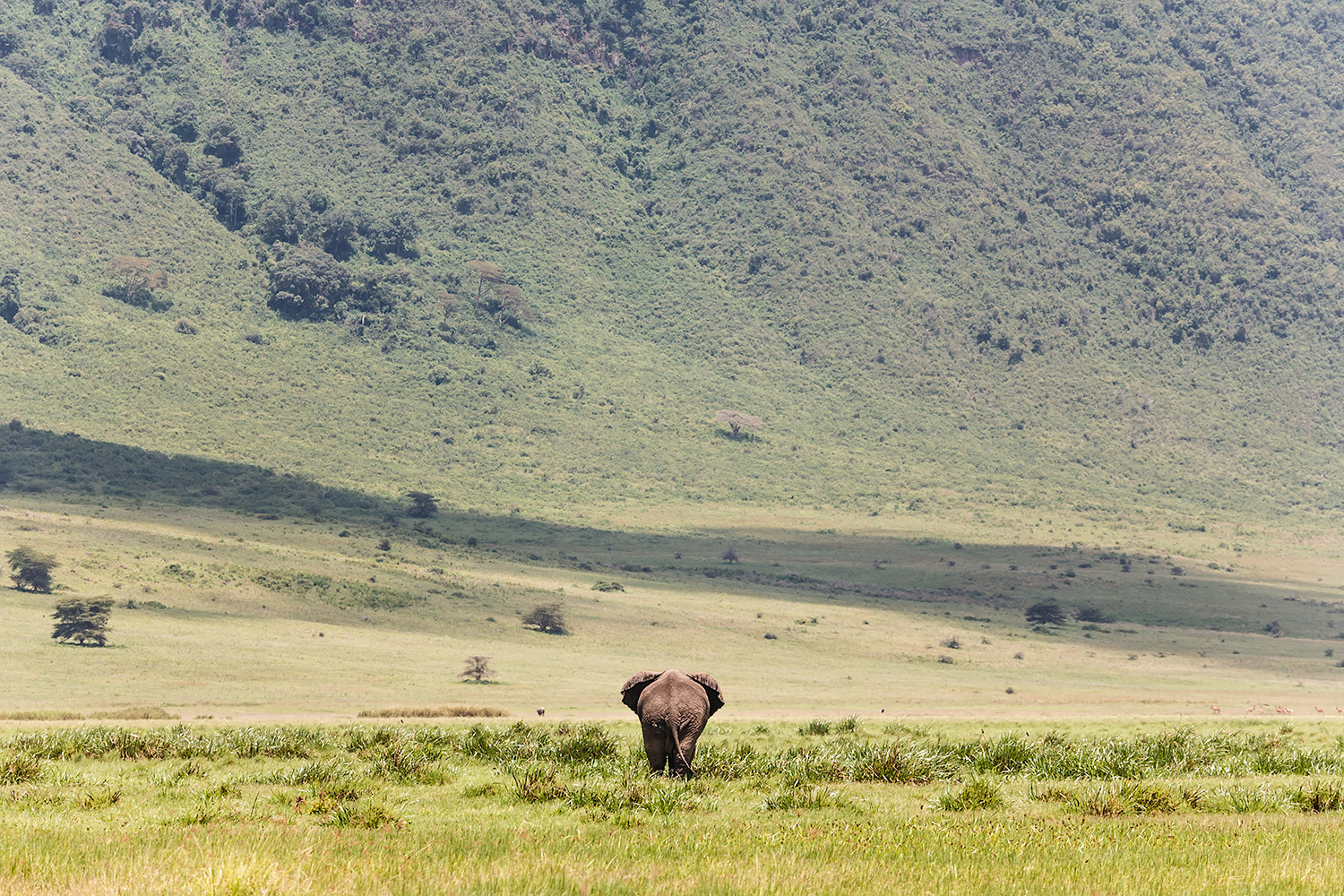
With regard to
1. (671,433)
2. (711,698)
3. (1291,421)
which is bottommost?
(711,698)

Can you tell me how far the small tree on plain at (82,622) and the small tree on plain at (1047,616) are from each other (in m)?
70.6

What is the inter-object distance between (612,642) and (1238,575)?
80.6 m

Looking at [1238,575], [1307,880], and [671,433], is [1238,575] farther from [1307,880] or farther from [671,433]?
[1307,880]

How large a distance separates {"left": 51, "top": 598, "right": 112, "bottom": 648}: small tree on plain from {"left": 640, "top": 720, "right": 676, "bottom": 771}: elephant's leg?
56.1 metres

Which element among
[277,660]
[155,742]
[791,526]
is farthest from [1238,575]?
[155,742]

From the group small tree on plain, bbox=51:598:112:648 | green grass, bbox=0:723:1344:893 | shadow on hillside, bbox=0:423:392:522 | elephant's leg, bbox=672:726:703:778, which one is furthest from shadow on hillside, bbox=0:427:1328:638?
elephant's leg, bbox=672:726:703:778

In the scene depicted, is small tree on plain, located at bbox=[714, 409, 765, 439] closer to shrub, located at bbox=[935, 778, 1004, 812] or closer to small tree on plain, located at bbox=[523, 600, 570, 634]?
small tree on plain, located at bbox=[523, 600, 570, 634]

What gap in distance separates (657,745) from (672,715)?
3.05 ft

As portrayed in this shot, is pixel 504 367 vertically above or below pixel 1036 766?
above

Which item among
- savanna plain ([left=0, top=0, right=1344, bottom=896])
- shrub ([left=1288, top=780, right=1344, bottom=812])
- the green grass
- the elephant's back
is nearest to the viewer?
the green grass

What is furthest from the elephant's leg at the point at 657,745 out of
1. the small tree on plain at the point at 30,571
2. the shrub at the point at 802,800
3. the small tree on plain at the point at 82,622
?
the small tree on plain at the point at 30,571

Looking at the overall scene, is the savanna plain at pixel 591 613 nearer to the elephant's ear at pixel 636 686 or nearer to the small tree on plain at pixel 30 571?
the small tree on plain at pixel 30 571

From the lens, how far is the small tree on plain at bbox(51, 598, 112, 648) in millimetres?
65938

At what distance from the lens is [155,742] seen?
80.1 ft
